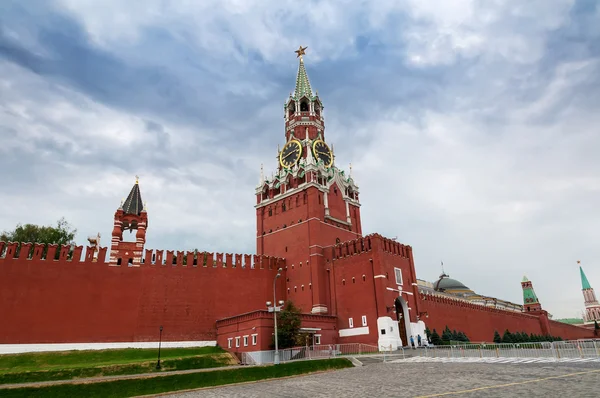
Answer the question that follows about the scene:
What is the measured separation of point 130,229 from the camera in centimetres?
4012

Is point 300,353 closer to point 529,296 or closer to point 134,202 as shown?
point 134,202

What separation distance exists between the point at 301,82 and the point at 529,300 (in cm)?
6532

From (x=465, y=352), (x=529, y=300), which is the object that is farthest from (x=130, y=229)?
(x=529, y=300)

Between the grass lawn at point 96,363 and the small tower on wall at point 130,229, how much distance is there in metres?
7.87

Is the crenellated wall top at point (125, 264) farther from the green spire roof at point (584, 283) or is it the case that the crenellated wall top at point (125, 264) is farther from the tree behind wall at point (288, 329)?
the green spire roof at point (584, 283)

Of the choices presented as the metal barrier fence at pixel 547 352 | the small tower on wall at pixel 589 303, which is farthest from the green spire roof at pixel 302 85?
the small tower on wall at pixel 589 303

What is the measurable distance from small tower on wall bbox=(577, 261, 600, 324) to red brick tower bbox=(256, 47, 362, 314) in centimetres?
9948

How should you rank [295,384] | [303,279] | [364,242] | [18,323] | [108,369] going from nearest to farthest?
1. [295,384]
2. [108,369]
3. [18,323]
4. [364,242]
5. [303,279]

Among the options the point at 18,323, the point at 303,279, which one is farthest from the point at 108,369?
the point at 303,279

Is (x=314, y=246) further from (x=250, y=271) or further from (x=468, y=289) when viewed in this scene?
(x=468, y=289)

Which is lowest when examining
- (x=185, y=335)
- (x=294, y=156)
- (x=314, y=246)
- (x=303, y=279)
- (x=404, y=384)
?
(x=404, y=384)

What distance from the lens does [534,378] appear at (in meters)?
15.8

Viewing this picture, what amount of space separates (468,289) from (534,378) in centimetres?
7804

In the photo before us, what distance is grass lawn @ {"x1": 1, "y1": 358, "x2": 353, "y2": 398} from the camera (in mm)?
18516
